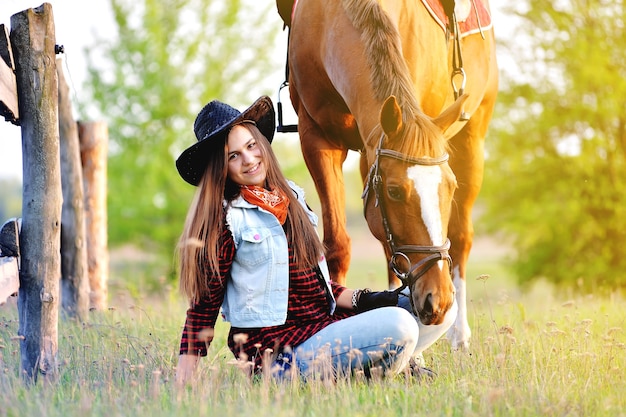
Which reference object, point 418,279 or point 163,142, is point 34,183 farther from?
point 163,142

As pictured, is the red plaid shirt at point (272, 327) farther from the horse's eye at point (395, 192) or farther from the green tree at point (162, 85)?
the green tree at point (162, 85)

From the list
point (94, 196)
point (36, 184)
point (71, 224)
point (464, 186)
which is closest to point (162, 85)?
point (94, 196)

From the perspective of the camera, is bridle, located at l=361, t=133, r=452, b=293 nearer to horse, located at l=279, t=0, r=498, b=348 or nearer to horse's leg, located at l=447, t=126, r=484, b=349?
horse, located at l=279, t=0, r=498, b=348

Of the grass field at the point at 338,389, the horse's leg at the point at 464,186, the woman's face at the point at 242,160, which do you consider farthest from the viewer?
the horse's leg at the point at 464,186

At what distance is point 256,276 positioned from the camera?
3145mm

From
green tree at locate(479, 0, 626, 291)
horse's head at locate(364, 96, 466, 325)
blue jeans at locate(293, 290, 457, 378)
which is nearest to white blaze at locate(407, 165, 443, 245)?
horse's head at locate(364, 96, 466, 325)

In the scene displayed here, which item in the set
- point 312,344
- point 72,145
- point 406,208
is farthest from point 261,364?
point 72,145

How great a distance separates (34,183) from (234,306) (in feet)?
3.56

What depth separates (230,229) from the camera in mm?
3141

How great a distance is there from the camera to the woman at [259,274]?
306cm

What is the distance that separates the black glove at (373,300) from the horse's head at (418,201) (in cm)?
28

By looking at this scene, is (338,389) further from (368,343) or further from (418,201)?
(418,201)

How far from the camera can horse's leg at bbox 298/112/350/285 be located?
446 centimetres

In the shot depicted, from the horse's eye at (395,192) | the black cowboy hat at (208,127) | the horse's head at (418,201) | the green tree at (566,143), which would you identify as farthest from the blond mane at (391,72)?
the green tree at (566,143)
